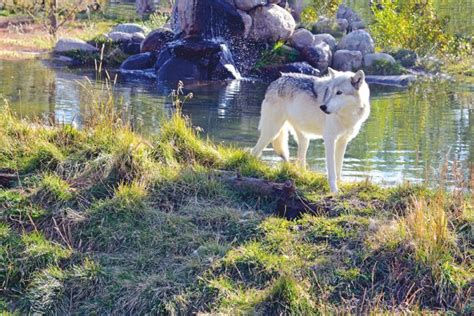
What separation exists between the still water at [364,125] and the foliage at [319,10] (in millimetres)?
9489

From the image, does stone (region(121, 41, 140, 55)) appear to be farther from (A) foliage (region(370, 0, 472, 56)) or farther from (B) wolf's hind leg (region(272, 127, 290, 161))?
(B) wolf's hind leg (region(272, 127, 290, 161))

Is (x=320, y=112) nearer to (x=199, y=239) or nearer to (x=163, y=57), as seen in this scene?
(x=199, y=239)

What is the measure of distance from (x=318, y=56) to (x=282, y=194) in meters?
15.9

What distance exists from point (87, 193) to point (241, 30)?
1653cm

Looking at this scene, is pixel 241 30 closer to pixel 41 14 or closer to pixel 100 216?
pixel 41 14

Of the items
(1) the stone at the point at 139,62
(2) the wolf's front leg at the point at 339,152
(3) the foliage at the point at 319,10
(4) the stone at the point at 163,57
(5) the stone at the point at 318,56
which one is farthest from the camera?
(3) the foliage at the point at 319,10

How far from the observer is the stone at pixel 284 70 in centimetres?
2055

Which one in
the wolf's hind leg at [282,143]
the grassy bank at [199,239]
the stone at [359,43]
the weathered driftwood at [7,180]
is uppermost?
the stone at [359,43]

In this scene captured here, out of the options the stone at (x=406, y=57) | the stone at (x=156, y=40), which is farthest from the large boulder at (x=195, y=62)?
the stone at (x=406, y=57)

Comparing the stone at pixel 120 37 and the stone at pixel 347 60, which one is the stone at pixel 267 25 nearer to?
the stone at pixel 347 60

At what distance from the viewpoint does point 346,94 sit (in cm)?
709

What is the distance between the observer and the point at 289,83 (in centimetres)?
793

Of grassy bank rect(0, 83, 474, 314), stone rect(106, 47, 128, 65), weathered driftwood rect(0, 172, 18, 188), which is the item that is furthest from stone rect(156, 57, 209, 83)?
weathered driftwood rect(0, 172, 18, 188)

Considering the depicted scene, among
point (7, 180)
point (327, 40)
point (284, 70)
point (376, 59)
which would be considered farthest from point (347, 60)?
point (7, 180)
